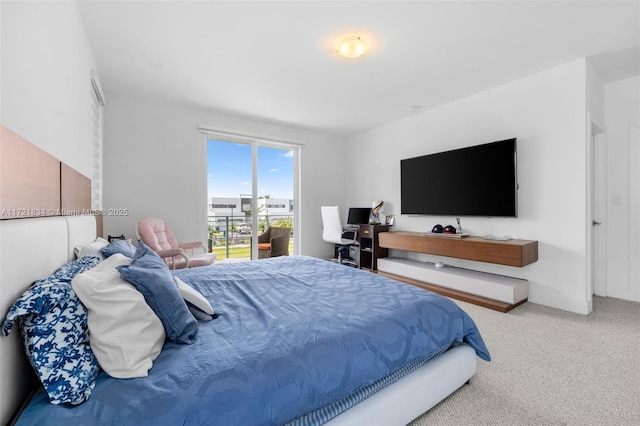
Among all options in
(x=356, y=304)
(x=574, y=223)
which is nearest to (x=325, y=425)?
(x=356, y=304)

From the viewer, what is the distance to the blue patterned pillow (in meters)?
0.82

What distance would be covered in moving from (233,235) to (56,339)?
13.1 ft

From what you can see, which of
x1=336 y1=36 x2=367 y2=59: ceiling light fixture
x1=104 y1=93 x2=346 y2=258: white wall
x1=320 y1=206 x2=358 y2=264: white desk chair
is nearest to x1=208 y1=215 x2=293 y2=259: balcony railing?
x1=104 y1=93 x2=346 y2=258: white wall

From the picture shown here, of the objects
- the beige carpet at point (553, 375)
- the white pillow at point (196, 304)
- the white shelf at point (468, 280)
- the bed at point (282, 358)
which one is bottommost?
the beige carpet at point (553, 375)

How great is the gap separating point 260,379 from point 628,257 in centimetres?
436

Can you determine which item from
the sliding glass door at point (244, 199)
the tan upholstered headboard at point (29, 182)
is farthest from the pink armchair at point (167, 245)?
the tan upholstered headboard at point (29, 182)

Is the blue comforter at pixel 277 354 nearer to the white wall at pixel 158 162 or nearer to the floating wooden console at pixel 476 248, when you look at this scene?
the floating wooden console at pixel 476 248

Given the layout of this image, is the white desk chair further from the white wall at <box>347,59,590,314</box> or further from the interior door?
the interior door

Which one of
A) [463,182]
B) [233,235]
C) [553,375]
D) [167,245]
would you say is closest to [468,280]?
[463,182]

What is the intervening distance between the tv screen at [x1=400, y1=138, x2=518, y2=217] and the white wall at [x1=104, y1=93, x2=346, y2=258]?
266 cm

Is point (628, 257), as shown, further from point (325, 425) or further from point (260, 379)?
point (260, 379)

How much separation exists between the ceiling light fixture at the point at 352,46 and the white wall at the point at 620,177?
3.18m

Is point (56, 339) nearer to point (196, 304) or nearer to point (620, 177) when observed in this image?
point (196, 304)

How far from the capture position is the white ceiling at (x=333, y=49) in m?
2.14
